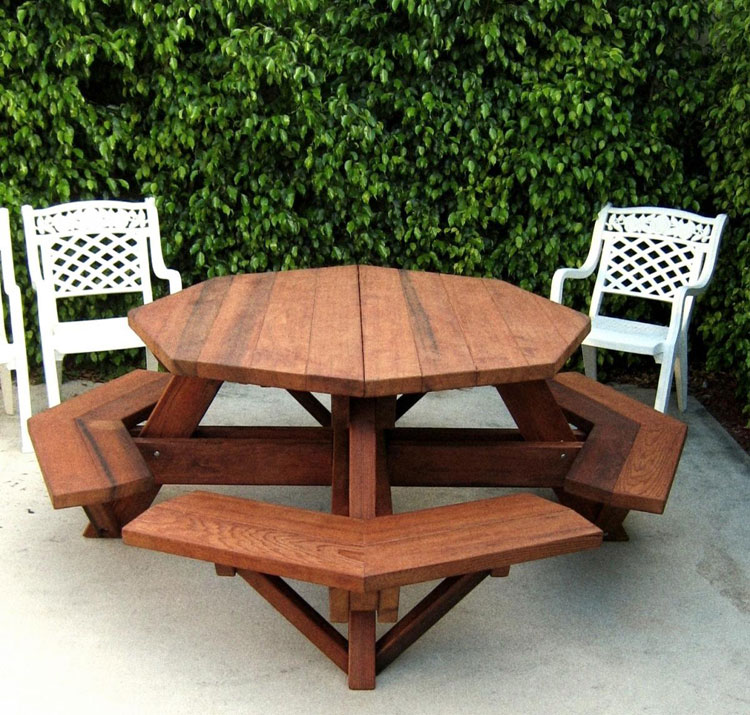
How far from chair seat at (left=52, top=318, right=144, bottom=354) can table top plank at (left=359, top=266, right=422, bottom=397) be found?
1144 millimetres

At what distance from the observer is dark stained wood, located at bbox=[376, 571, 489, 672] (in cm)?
255

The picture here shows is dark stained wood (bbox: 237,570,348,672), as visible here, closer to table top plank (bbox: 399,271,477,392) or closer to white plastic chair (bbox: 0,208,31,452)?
table top plank (bbox: 399,271,477,392)

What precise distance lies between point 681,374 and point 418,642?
2.44 m

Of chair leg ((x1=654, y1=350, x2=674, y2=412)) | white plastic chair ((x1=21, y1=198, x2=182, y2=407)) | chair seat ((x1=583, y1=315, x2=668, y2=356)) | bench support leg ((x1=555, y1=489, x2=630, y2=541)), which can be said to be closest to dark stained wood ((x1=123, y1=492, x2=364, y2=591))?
bench support leg ((x1=555, y1=489, x2=630, y2=541))

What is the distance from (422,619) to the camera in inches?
102

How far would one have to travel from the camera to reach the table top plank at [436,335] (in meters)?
2.60

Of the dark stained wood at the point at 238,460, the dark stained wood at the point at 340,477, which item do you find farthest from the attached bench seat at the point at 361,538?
the dark stained wood at the point at 238,460

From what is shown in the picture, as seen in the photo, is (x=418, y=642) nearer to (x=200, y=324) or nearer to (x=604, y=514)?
(x=604, y=514)

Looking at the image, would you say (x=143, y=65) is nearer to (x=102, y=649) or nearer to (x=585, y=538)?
(x=102, y=649)

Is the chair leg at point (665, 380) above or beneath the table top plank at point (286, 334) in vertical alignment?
beneath

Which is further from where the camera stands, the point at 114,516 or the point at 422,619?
the point at 114,516

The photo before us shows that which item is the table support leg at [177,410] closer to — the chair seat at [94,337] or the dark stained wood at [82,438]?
the dark stained wood at [82,438]

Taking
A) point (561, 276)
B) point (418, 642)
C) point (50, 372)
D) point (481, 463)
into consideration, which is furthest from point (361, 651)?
point (561, 276)

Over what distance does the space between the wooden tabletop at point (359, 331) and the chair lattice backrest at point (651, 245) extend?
1304 mm
